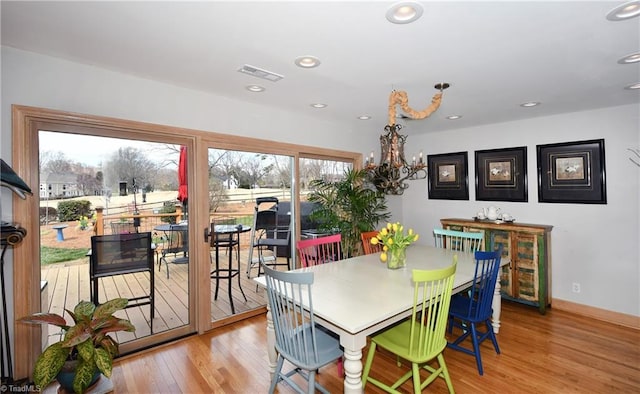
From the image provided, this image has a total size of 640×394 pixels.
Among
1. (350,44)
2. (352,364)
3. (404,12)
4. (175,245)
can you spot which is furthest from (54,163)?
(404,12)

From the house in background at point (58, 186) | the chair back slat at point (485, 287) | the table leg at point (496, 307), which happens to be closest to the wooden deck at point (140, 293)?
the house in background at point (58, 186)

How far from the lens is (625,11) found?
1.68 m

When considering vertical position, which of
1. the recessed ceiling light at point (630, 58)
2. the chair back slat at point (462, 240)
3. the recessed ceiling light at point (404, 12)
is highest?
the recessed ceiling light at point (404, 12)

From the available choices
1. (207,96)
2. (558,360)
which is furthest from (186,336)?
(558,360)

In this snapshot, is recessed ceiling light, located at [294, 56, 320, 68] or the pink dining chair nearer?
recessed ceiling light, located at [294, 56, 320, 68]

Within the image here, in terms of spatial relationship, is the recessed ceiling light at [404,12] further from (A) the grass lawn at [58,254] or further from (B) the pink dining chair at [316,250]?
(A) the grass lawn at [58,254]

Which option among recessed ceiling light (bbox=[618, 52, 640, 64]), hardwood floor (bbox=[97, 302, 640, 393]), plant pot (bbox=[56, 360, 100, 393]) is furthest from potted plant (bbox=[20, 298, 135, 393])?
recessed ceiling light (bbox=[618, 52, 640, 64])

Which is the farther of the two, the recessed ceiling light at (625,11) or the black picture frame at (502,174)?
the black picture frame at (502,174)

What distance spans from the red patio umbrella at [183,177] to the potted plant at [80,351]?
1303 mm

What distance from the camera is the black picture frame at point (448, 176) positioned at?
16.0 ft

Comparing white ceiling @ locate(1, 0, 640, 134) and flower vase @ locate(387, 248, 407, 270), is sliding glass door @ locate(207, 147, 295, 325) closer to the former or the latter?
white ceiling @ locate(1, 0, 640, 134)

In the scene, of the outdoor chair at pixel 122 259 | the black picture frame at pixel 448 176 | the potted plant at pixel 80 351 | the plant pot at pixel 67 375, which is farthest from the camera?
the black picture frame at pixel 448 176

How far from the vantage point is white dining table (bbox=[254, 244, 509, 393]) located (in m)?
1.67

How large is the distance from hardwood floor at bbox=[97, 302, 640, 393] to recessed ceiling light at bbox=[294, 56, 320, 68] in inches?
99.8
